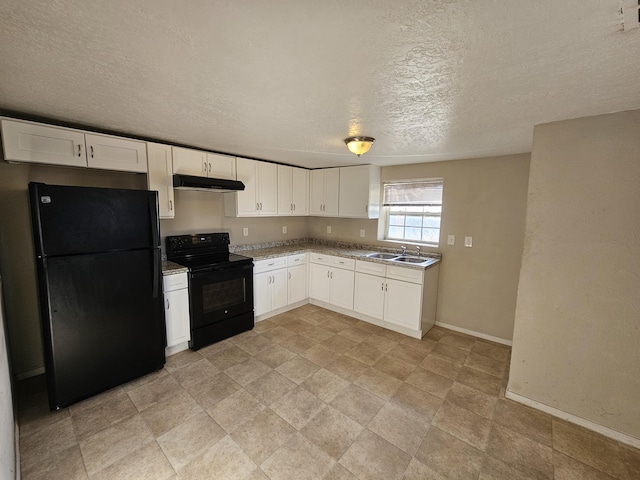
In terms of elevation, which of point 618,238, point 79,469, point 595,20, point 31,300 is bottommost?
point 79,469

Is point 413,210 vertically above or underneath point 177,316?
A: above

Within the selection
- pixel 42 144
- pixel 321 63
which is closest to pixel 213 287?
pixel 42 144

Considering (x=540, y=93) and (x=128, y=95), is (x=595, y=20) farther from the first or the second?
(x=128, y=95)

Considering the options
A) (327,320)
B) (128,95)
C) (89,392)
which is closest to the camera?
(128,95)

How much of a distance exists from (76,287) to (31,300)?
2.93ft

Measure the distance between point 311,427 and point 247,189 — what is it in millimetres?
2745

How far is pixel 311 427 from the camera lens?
1.92m

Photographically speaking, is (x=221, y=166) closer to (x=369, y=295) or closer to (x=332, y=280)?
(x=332, y=280)

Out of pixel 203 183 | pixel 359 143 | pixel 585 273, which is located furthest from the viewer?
pixel 203 183

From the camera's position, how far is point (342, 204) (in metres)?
4.02

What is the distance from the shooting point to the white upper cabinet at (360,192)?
3760mm

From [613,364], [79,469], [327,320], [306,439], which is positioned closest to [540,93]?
[613,364]

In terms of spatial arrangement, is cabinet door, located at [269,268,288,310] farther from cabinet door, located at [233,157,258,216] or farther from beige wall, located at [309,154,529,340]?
beige wall, located at [309,154,529,340]

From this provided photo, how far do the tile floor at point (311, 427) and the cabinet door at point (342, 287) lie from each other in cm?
106
